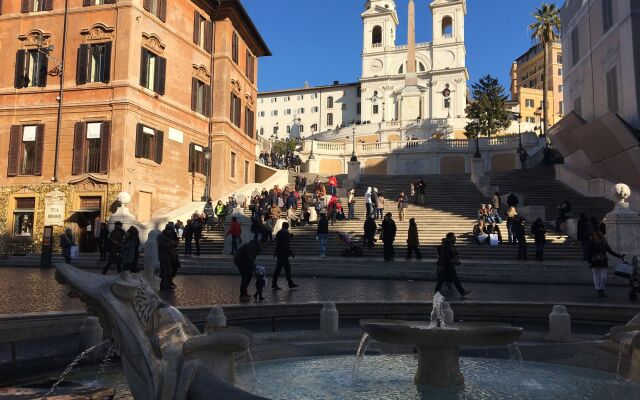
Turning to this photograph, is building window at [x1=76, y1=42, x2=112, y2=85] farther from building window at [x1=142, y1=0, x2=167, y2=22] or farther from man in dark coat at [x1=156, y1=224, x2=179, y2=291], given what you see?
man in dark coat at [x1=156, y1=224, x2=179, y2=291]

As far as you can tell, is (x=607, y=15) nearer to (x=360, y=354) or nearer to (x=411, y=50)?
(x=360, y=354)

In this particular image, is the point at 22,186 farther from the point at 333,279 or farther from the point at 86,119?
the point at 333,279

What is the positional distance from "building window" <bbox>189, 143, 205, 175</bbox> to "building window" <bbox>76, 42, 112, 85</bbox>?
607 cm

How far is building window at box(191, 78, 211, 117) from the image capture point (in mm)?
29969

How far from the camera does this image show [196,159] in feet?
97.2

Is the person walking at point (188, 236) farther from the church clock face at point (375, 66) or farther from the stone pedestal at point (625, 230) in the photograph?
the church clock face at point (375, 66)

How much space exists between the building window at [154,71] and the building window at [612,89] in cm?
2275

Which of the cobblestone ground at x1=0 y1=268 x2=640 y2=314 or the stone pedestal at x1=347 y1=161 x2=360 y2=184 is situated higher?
the stone pedestal at x1=347 y1=161 x2=360 y2=184

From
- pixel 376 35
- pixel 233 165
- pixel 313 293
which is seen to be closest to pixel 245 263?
pixel 313 293

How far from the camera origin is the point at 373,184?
105 feet

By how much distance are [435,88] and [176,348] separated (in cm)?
8864

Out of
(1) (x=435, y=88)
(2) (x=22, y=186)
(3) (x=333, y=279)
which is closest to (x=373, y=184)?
(3) (x=333, y=279)

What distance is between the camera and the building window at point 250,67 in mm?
36469

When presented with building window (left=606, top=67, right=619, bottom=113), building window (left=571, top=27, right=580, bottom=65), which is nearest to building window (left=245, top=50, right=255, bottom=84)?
building window (left=571, top=27, right=580, bottom=65)
